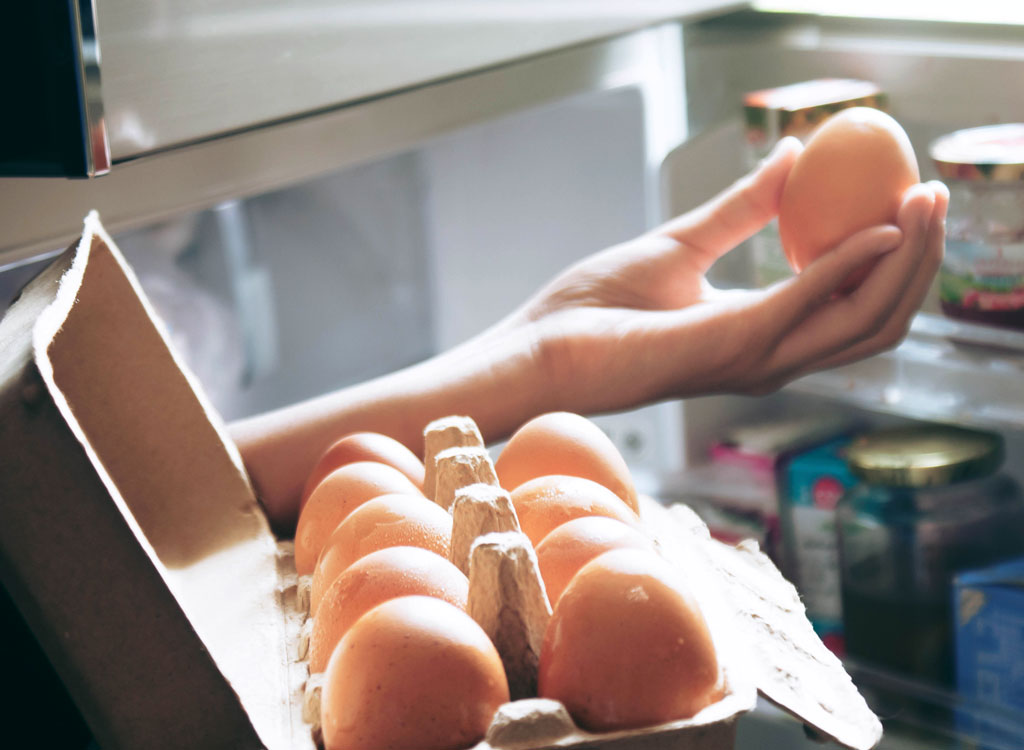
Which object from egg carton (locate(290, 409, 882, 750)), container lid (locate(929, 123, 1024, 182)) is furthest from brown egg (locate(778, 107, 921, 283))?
egg carton (locate(290, 409, 882, 750))

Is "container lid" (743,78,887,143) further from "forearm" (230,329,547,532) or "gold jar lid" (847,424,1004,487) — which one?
"forearm" (230,329,547,532)

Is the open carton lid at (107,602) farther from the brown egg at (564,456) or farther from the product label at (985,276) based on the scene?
the product label at (985,276)

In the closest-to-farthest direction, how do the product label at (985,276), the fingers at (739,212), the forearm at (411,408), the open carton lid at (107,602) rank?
the open carton lid at (107,602), the forearm at (411,408), the fingers at (739,212), the product label at (985,276)

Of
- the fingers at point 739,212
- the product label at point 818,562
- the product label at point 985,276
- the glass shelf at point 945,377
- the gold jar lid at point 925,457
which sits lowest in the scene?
the product label at point 818,562

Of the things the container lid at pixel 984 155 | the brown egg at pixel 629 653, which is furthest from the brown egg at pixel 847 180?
the brown egg at pixel 629 653

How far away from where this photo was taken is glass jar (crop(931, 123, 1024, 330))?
1062 mm

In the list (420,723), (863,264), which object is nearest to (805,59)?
(863,264)

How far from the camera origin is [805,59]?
1380 millimetres

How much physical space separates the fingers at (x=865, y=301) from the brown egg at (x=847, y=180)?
0.15 feet

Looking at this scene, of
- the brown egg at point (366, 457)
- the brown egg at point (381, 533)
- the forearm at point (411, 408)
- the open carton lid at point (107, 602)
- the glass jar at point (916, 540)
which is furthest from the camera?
the glass jar at point (916, 540)

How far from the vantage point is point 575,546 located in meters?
0.50

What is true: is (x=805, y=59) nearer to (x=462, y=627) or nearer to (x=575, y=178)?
(x=575, y=178)

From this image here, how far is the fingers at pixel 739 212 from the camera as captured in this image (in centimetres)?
97

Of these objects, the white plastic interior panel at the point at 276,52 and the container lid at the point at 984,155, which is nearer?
the white plastic interior panel at the point at 276,52
